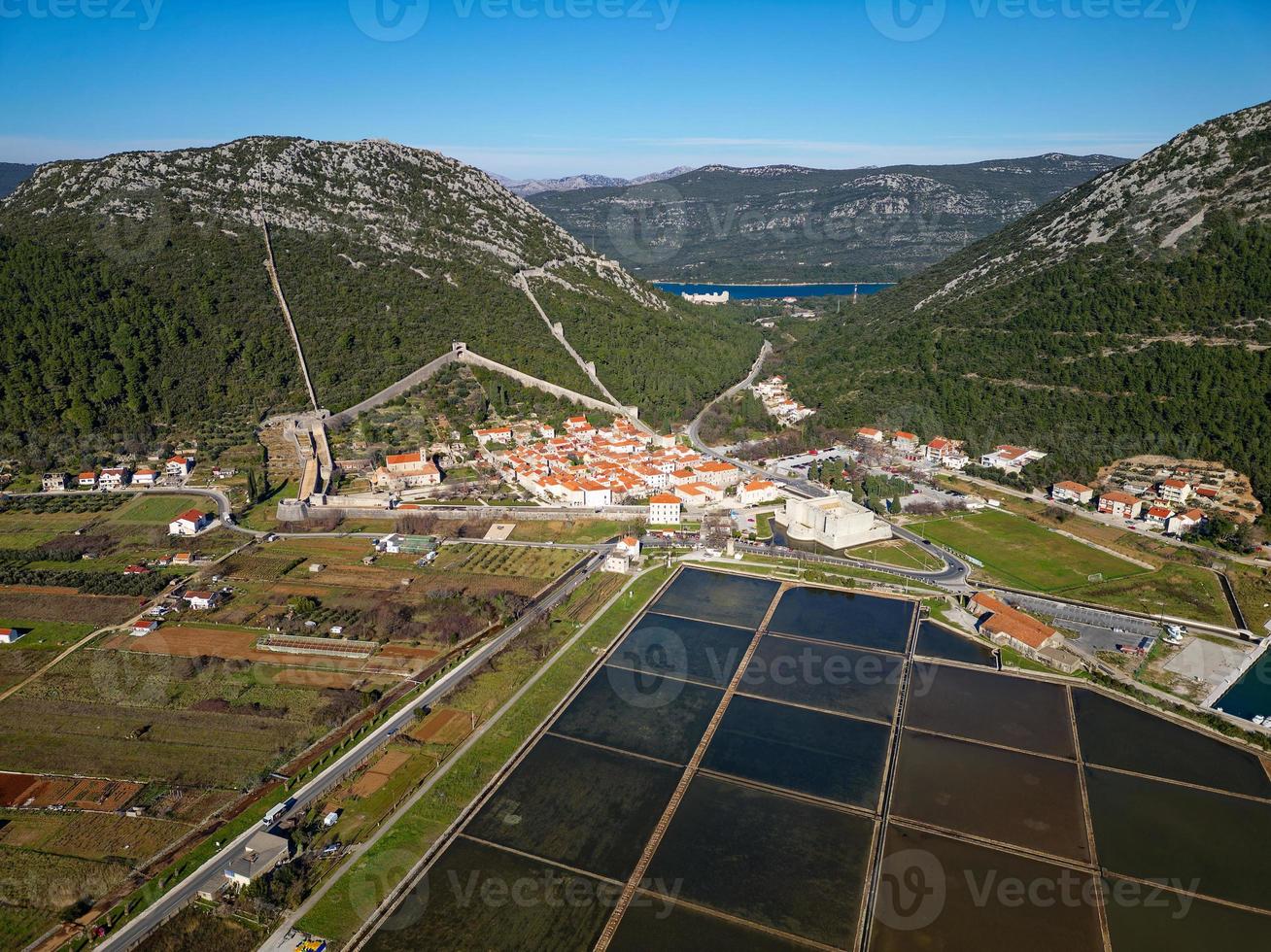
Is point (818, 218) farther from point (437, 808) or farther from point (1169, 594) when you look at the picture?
point (437, 808)

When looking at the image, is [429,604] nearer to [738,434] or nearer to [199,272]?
[738,434]

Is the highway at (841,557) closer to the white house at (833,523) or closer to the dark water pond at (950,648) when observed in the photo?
the white house at (833,523)

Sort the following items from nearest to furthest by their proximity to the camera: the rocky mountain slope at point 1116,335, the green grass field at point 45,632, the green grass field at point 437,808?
the green grass field at point 437,808, the green grass field at point 45,632, the rocky mountain slope at point 1116,335

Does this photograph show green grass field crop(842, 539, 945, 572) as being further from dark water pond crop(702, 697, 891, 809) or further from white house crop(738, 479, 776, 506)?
dark water pond crop(702, 697, 891, 809)

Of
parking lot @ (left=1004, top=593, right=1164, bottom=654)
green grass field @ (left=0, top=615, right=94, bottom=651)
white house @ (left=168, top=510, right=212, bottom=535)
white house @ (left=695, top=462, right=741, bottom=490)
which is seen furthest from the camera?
white house @ (left=695, top=462, right=741, bottom=490)

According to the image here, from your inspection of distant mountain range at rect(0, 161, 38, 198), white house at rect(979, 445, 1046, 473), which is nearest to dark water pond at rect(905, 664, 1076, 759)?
white house at rect(979, 445, 1046, 473)

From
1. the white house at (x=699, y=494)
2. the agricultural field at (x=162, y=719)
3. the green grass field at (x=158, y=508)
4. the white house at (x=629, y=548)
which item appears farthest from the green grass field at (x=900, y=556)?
Answer: the green grass field at (x=158, y=508)

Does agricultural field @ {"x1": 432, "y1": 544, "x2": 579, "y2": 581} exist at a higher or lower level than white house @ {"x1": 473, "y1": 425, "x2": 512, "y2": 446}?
lower
